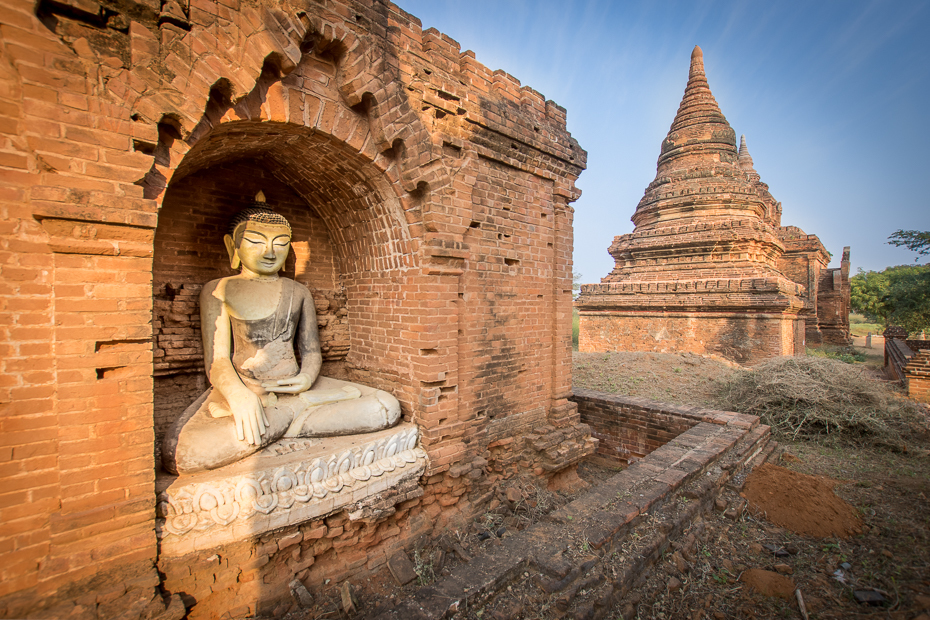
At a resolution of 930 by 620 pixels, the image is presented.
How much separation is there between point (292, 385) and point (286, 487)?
3.34 ft

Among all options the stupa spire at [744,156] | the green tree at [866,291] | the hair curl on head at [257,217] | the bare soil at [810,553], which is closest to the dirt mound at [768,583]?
the bare soil at [810,553]

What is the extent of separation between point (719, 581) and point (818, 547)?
113 cm

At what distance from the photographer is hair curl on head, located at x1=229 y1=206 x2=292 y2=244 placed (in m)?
4.00

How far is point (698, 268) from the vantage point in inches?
505

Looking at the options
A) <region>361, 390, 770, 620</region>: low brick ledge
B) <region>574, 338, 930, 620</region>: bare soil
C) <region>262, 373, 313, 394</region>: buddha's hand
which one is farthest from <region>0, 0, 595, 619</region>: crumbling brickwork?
<region>574, 338, 930, 620</region>: bare soil

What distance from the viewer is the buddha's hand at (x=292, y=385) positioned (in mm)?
3859

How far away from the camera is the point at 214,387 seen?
12.1ft

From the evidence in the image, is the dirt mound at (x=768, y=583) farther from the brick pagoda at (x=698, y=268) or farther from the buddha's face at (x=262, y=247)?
the brick pagoda at (x=698, y=268)

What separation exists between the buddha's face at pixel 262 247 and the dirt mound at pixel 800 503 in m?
5.48

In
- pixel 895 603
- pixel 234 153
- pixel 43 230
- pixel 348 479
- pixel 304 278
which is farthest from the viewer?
pixel 304 278

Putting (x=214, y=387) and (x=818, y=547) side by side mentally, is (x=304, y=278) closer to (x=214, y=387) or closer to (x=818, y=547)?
(x=214, y=387)

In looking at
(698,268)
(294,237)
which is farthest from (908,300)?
(294,237)

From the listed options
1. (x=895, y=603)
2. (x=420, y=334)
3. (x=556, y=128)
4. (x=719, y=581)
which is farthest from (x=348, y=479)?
(x=556, y=128)

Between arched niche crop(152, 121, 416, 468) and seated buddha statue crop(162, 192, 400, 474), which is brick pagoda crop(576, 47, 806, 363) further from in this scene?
seated buddha statue crop(162, 192, 400, 474)
